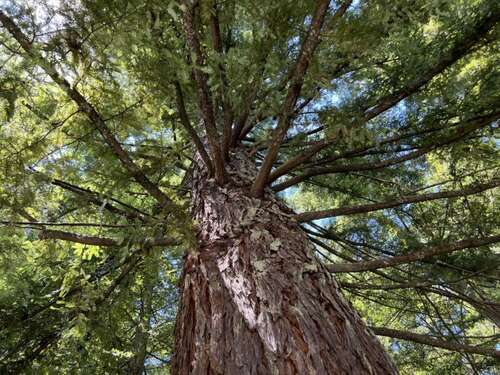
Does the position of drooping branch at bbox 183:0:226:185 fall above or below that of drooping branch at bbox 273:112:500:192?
below

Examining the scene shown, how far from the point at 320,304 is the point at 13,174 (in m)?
2.10

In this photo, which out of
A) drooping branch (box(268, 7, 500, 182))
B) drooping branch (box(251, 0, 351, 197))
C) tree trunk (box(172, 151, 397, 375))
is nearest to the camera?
tree trunk (box(172, 151, 397, 375))

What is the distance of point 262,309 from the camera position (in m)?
1.64

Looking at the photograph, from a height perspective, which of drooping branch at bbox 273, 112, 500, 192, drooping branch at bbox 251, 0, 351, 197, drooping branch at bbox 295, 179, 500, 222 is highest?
drooping branch at bbox 273, 112, 500, 192

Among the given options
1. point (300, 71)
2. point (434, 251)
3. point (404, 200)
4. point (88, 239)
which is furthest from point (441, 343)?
point (88, 239)

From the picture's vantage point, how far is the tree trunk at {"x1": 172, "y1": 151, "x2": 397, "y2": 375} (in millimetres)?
1429

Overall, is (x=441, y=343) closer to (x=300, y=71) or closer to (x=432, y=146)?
(x=432, y=146)

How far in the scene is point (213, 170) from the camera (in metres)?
2.94

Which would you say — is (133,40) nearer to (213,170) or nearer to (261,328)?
(213,170)

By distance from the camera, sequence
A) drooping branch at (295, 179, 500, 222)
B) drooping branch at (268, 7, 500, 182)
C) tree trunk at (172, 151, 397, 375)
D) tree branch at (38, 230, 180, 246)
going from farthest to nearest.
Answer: drooping branch at (268, 7, 500, 182) < drooping branch at (295, 179, 500, 222) < tree branch at (38, 230, 180, 246) < tree trunk at (172, 151, 397, 375)

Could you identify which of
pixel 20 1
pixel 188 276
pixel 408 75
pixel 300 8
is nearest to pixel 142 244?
pixel 188 276

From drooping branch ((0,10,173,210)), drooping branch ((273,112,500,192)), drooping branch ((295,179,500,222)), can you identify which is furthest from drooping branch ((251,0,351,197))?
drooping branch ((273,112,500,192))

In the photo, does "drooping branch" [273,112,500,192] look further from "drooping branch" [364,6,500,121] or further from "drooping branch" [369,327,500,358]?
"drooping branch" [369,327,500,358]

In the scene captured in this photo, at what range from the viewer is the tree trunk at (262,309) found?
4.69 feet
